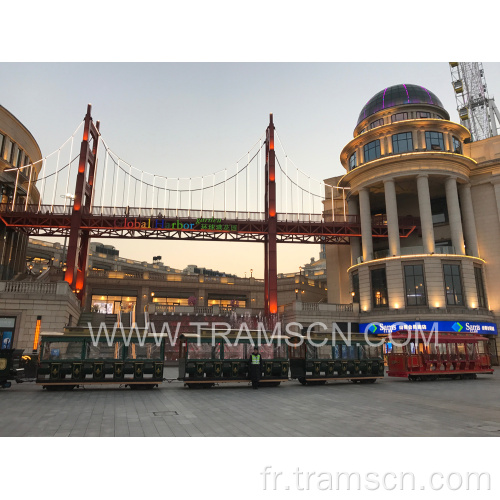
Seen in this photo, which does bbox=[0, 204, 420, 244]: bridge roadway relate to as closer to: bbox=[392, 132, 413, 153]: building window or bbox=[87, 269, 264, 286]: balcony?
bbox=[392, 132, 413, 153]: building window

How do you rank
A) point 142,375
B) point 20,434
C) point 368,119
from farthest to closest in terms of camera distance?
point 368,119, point 142,375, point 20,434

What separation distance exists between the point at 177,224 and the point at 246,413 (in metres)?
31.7

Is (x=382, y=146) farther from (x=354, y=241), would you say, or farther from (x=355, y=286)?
(x=355, y=286)

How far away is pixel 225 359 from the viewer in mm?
19656

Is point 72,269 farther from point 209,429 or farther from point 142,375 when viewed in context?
point 209,429

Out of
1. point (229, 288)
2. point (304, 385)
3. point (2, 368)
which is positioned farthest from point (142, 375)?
point (229, 288)

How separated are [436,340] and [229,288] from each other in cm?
4364

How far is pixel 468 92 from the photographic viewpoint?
227ft

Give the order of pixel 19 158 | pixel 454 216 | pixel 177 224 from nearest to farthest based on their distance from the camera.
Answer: pixel 454 216 < pixel 19 158 < pixel 177 224

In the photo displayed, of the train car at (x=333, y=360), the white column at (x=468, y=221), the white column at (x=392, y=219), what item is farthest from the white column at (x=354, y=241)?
the train car at (x=333, y=360)

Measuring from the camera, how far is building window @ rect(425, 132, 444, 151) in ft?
129

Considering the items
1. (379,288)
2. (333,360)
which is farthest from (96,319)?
(379,288)

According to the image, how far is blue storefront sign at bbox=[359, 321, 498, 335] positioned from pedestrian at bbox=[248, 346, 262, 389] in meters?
20.2

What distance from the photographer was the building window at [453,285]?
1433 inches
